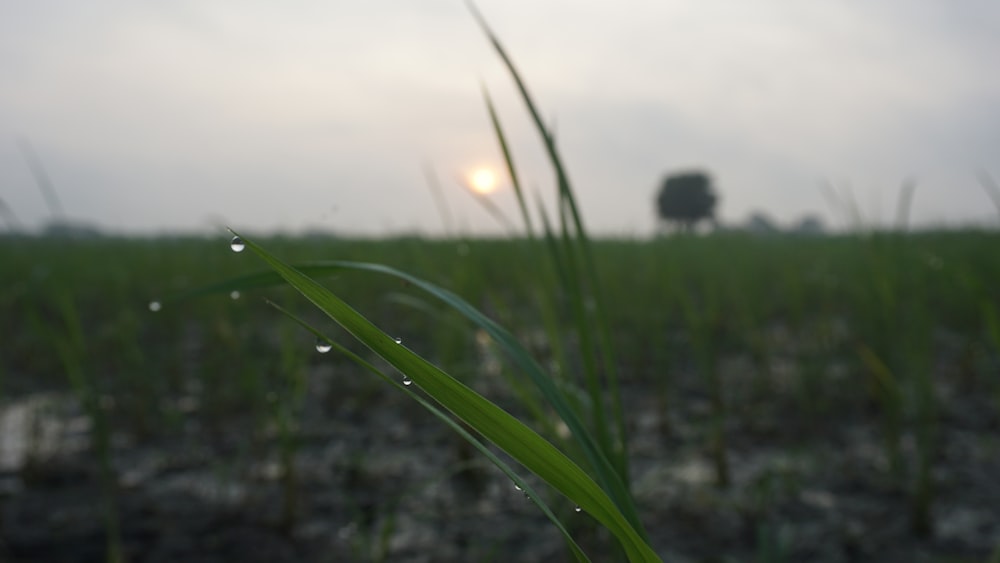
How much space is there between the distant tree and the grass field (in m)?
34.2

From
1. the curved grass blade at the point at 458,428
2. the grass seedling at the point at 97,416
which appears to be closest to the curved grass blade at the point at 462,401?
the curved grass blade at the point at 458,428

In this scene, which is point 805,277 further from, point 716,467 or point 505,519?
point 505,519

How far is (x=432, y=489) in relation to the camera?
1.43 metres

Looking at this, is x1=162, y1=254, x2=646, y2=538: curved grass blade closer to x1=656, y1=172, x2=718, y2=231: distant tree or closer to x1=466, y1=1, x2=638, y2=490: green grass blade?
x1=466, y1=1, x2=638, y2=490: green grass blade

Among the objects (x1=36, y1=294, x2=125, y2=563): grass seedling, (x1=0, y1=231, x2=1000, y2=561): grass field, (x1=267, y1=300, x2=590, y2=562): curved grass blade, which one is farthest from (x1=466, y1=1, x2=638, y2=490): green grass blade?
(x1=36, y1=294, x2=125, y2=563): grass seedling

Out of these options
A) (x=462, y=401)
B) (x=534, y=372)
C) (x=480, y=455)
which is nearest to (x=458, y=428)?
(x=462, y=401)

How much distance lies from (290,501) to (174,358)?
129 centimetres

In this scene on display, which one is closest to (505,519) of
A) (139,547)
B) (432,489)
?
(432,489)

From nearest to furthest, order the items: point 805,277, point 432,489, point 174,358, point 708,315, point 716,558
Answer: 1. point 716,558
2. point 432,489
3. point 708,315
4. point 174,358
5. point 805,277

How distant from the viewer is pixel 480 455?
5.17 ft

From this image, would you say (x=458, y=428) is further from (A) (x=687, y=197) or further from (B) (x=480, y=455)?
(A) (x=687, y=197)

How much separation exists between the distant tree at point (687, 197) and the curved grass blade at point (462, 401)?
36.2m

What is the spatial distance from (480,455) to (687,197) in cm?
3637

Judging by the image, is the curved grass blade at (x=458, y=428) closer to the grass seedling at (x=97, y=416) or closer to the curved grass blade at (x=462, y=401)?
the curved grass blade at (x=462, y=401)
